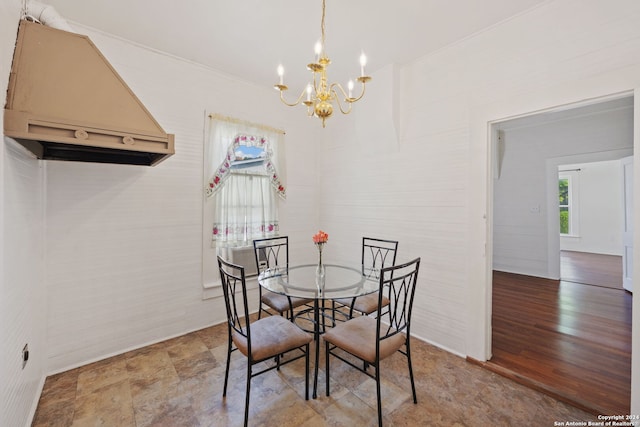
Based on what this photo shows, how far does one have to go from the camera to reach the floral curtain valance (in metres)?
2.91

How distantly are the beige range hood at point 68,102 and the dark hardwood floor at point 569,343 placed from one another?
321 centimetres

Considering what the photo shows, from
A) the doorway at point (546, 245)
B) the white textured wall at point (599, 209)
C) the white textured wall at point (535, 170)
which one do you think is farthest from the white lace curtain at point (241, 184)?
the white textured wall at point (599, 209)

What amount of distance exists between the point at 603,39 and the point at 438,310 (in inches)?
92.9

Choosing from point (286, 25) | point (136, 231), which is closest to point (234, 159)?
point (136, 231)

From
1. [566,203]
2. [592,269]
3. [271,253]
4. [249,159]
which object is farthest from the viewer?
[566,203]

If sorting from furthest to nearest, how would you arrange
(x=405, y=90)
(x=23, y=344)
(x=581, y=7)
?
(x=405, y=90), (x=581, y=7), (x=23, y=344)

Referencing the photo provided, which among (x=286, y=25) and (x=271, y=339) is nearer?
(x=271, y=339)

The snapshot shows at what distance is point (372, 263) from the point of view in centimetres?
306

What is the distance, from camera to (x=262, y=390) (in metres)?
1.93

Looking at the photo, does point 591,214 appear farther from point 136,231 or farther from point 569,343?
A: point 136,231

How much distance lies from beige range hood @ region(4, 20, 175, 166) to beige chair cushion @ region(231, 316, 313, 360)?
1.40 m

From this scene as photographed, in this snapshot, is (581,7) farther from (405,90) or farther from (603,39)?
(405,90)

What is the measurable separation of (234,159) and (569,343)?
12.7 ft

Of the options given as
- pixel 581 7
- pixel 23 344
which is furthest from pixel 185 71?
pixel 581 7
